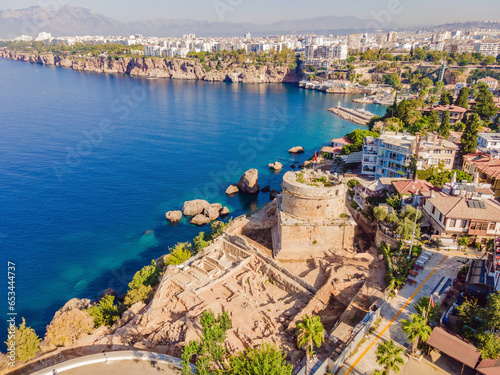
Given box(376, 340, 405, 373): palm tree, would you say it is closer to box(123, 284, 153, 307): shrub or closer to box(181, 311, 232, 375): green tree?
box(181, 311, 232, 375): green tree

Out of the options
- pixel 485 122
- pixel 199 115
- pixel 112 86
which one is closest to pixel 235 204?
pixel 485 122

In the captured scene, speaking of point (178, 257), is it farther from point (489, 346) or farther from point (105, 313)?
point (489, 346)

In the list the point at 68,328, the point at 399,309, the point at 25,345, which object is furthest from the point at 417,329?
the point at 25,345

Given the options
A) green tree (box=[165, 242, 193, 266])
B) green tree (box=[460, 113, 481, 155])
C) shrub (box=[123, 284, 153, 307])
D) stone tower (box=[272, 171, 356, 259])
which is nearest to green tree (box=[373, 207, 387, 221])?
stone tower (box=[272, 171, 356, 259])

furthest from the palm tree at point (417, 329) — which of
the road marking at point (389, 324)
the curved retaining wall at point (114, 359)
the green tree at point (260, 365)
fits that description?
the curved retaining wall at point (114, 359)

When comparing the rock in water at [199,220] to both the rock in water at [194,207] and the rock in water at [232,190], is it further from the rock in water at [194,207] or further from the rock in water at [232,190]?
the rock in water at [232,190]
